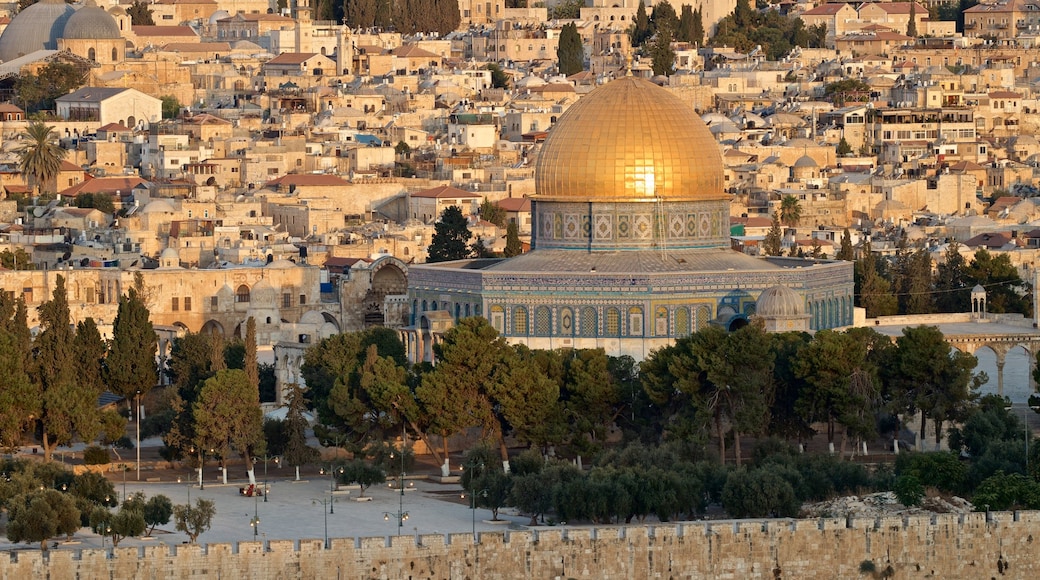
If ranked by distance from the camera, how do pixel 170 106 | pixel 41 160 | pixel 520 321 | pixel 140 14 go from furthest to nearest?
1. pixel 140 14
2. pixel 170 106
3. pixel 41 160
4. pixel 520 321

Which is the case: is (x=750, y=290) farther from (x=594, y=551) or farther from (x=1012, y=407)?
(x=594, y=551)

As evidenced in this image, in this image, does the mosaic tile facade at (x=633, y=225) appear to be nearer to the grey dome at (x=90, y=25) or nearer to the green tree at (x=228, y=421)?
the green tree at (x=228, y=421)

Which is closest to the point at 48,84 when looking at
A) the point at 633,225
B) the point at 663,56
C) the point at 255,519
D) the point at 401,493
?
the point at 663,56

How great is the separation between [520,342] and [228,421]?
23.3 feet

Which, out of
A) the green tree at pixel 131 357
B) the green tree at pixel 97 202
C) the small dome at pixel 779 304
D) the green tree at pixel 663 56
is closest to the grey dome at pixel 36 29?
the green tree at pixel 663 56

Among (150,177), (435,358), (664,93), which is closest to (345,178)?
(150,177)

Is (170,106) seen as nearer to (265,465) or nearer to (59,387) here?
(59,387)

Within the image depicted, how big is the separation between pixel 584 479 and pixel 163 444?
10.8 m

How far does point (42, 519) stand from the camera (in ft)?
140

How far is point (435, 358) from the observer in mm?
53844

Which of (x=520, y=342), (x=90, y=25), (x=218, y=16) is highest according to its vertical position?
(x=90, y=25)

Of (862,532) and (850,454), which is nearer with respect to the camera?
(862,532)

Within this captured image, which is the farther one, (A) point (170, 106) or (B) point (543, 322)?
(A) point (170, 106)

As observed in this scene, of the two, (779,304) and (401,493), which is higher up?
(779,304)
